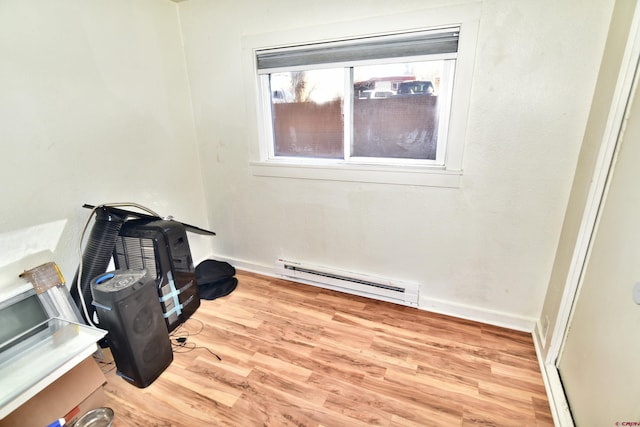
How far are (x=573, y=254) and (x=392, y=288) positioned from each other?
3.70 ft

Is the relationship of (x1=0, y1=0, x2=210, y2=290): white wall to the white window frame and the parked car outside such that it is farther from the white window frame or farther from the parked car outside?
the parked car outside

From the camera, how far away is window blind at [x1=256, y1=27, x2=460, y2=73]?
1710 millimetres

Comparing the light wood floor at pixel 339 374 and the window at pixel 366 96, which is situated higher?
the window at pixel 366 96

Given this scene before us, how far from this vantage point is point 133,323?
1519 millimetres

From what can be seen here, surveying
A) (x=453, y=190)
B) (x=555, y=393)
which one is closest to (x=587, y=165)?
(x=453, y=190)

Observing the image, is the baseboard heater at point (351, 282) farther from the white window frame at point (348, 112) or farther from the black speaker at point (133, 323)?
the black speaker at point (133, 323)

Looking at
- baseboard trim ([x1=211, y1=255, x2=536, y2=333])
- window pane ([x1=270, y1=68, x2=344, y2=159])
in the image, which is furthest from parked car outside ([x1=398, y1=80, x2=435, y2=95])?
baseboard trim ([x1=211, y1=255, x2=536, y2=333])

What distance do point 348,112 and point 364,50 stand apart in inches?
15.5

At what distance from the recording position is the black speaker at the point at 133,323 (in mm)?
1479

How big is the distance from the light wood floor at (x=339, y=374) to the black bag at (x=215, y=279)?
0.64ft

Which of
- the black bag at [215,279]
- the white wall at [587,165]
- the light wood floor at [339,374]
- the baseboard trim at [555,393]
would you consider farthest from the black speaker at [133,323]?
the white wall at [587,165]

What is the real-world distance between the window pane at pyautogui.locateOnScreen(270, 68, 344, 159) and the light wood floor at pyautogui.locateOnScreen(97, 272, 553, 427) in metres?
1.27

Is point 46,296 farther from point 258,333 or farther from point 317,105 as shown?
point 317,105

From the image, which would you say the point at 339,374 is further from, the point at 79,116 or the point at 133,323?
the point at 79,116
